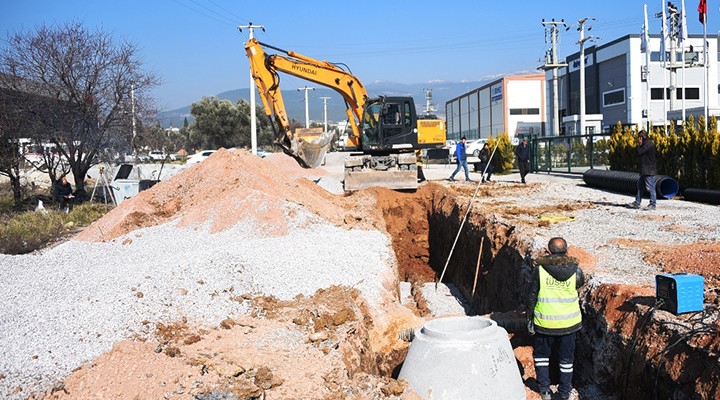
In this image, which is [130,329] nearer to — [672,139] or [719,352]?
[719,352]

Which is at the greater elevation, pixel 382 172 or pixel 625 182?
pixel 382 172

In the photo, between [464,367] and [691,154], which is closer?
[464,367]

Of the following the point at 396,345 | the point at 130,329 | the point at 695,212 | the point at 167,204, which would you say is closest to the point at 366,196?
the point at 167,204

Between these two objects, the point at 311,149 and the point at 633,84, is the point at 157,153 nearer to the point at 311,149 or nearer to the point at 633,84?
the point at 311,149

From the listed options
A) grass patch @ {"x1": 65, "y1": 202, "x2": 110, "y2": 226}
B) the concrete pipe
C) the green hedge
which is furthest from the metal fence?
the concrete pipe

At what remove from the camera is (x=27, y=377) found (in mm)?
5684

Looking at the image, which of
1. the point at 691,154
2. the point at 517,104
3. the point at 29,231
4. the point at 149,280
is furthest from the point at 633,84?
the point at 149,280

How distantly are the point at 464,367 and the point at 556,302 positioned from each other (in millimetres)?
1231

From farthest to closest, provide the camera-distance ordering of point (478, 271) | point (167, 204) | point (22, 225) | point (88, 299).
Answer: point (22, 225) → point (167, 204) → point (478, 271) → point (88, 299)

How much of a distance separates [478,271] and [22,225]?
11.3m

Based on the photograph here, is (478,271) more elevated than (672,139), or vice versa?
(672,139)

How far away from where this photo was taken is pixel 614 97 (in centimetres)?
4988

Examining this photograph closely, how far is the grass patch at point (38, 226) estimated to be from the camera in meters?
14.1

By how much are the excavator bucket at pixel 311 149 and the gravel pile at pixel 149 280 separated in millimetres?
5642
